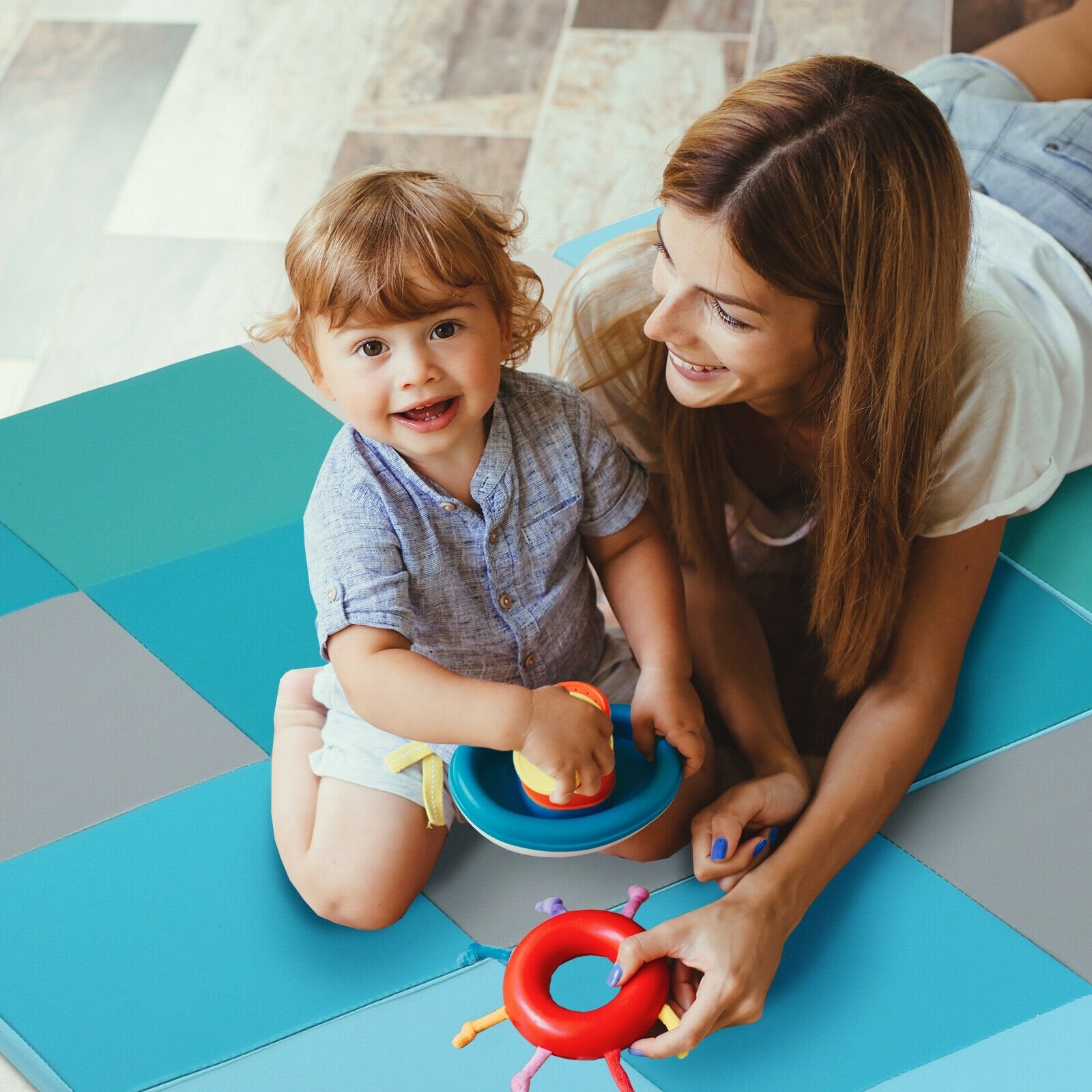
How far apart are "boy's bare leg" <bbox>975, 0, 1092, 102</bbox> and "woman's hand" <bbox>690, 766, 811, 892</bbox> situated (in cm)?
98

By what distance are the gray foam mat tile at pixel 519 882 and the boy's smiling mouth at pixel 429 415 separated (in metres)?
0.40

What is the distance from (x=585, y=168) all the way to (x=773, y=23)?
1.85 feet

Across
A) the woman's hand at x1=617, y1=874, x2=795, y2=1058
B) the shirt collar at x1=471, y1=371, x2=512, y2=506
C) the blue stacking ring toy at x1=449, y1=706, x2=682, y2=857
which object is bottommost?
the woman's hand at x1=617, y1=874, x2=795, y2=1058

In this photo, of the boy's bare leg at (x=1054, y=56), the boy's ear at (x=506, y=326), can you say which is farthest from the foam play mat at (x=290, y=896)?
the boy's bare leg at (x=1054, y=56)

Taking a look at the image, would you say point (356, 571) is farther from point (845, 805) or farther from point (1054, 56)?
point (1054, 56)

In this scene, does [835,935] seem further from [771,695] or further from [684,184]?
[684,184]

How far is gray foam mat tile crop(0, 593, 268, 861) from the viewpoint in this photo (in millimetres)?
1222

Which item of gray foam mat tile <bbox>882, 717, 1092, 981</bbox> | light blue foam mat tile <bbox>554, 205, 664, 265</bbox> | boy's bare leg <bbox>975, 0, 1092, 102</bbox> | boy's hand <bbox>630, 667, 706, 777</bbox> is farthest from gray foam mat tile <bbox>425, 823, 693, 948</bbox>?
boy's bare leg <bbox>975, 0, 1092, 102</bbox>

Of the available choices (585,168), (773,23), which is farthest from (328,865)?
(773,23)

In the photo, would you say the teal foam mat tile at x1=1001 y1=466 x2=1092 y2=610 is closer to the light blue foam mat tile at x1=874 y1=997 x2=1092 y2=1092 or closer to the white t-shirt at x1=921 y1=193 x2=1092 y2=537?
the white t-shirt at x1=921 y1=193 x2=1092 y2=537

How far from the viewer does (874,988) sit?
3.46 feet

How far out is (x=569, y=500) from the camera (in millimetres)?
1114

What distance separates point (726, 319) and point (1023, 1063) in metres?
0.61

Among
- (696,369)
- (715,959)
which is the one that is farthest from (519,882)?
(696,369)
